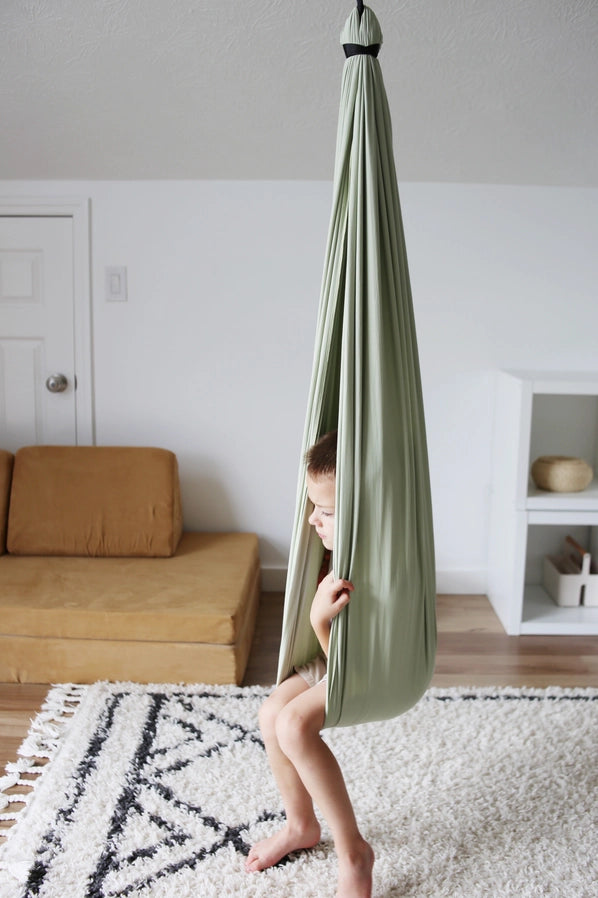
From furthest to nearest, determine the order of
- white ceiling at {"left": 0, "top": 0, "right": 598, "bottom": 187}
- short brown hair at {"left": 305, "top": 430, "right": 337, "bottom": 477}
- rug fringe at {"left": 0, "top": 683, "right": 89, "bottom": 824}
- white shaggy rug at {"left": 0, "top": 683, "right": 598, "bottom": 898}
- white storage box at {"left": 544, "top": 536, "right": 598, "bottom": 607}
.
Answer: white storage box at {"left": 544, "top": 536, "right": 598, "bottom": 607} < white ceiling at {"left": 0, "top": 0, "right": 598, "bottom": 187} < rug fringe at {"left": 0, "top": 683, "right": 89, "bottom": 824} < white shaggy rug at {"left": 0, "top": 683, "right": 598, "bottom": 898} < short brown hair at {"left": 305, "top": 430, "right": 337, "bottom": 477}

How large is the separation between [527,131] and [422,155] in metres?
0.36

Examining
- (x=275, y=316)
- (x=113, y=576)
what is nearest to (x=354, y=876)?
(x=113, y=576)

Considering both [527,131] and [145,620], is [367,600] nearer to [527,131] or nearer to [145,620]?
[145,620]

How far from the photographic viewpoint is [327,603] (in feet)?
4.90

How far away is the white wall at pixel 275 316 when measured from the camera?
10.3 ft

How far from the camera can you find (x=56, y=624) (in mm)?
2496

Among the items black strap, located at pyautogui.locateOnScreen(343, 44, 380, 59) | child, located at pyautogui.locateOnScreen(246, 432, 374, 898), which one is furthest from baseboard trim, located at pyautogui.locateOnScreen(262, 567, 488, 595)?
black strap, located at pyautogui.locateOnScreen(343, 44, 380, 59)

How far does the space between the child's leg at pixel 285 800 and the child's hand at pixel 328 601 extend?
23cm

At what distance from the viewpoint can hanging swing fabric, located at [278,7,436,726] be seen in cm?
144

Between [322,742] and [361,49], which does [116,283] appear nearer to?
[361,49]

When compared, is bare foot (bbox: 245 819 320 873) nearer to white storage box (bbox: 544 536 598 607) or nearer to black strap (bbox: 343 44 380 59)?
black strap (bbox: 343 44 380 59)

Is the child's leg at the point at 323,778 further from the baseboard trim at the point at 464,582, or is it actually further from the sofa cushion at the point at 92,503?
the baseboard trim at the point at 464,582

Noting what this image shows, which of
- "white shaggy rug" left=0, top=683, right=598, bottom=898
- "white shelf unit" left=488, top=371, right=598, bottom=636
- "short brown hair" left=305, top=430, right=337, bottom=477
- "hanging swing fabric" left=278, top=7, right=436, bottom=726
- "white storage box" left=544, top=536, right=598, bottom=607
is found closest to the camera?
"hanging swing fabric" left=278, top=7, right=436, bottom=726

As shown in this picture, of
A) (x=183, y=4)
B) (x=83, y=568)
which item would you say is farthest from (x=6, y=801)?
(x=183, y=4)
